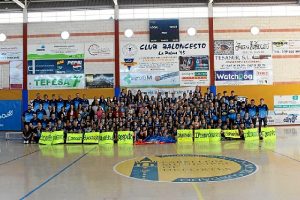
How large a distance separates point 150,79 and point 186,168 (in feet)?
46.8

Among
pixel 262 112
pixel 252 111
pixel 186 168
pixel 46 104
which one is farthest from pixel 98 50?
pixel 186 168

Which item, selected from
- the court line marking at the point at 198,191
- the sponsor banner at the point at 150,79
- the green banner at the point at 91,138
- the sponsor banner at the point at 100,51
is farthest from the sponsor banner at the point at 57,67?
the court line marking at the point at 198,191

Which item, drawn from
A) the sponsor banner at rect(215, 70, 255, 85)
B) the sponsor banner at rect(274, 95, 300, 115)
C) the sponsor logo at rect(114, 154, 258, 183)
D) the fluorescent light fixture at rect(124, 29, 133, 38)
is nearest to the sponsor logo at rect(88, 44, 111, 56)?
the fluorescent light fixture at rect(124, 29, 133, 38)

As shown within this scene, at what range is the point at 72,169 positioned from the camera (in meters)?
9.22

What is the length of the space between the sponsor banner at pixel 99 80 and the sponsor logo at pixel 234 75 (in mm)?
7073

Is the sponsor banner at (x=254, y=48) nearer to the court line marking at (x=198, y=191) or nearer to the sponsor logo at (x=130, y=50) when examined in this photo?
the sponsor logo at (x=130, y=50)

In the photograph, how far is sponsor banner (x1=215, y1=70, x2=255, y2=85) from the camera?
22656 mm

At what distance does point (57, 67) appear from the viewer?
23016 millimetres

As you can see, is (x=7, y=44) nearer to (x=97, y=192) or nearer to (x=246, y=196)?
(x=97, y=192)

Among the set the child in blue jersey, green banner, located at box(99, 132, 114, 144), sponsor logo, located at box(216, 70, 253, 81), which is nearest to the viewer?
green banner, located at box(99, 132, 114, 144)

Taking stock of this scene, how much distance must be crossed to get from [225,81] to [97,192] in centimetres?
1743

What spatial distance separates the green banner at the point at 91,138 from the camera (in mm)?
16414

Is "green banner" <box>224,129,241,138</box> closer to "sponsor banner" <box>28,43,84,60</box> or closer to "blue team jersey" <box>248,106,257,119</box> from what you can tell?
"blue team jersey" <box>248,106,257,119</box>

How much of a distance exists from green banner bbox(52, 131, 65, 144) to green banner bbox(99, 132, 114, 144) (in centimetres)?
199
